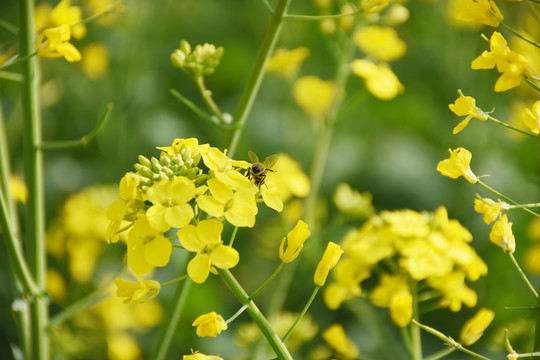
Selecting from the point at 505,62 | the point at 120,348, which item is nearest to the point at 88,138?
the point at 505,62

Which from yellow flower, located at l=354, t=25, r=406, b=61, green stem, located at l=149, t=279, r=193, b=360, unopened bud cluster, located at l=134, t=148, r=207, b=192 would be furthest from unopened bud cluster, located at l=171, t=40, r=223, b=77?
yellow flower, located at l=354, t=25, r=406, b=61

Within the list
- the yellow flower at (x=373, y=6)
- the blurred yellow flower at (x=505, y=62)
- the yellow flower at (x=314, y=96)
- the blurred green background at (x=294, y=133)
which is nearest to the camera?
the blurred yellow flower at (x=505, y=62)

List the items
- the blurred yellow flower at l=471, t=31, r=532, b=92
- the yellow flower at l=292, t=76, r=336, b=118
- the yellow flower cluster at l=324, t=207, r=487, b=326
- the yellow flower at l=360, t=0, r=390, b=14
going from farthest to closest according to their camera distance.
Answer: the yellow flower at l=292, t=76, r=336, b=118
the yellow flower cluster at l=324, t=207, r=487, b=326
the yellow flower at l=360, t=0, r=390, b=14
the blurred yellow flower at l=471, t=31, r=532, b=92

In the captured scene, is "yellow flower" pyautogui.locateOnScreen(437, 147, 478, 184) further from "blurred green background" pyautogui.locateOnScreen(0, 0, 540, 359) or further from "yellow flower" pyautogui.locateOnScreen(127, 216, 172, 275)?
"blurred green background" pyautogui.locateOnScreen(0, 0, 540, 359)

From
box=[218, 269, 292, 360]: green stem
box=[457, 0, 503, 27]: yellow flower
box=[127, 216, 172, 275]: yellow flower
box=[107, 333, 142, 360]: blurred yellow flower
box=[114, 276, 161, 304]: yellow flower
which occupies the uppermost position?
box=[457, 0, 503, 27]: yellow flower

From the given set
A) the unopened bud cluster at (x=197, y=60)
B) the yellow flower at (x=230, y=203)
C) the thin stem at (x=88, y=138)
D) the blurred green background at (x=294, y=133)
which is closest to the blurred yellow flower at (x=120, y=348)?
the blurred green background at (x=294, y=133)

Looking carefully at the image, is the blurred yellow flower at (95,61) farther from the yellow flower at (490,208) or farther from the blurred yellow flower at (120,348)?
the yellow flower at (490,208)

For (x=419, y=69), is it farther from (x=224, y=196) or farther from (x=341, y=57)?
(x=224, y=196)
